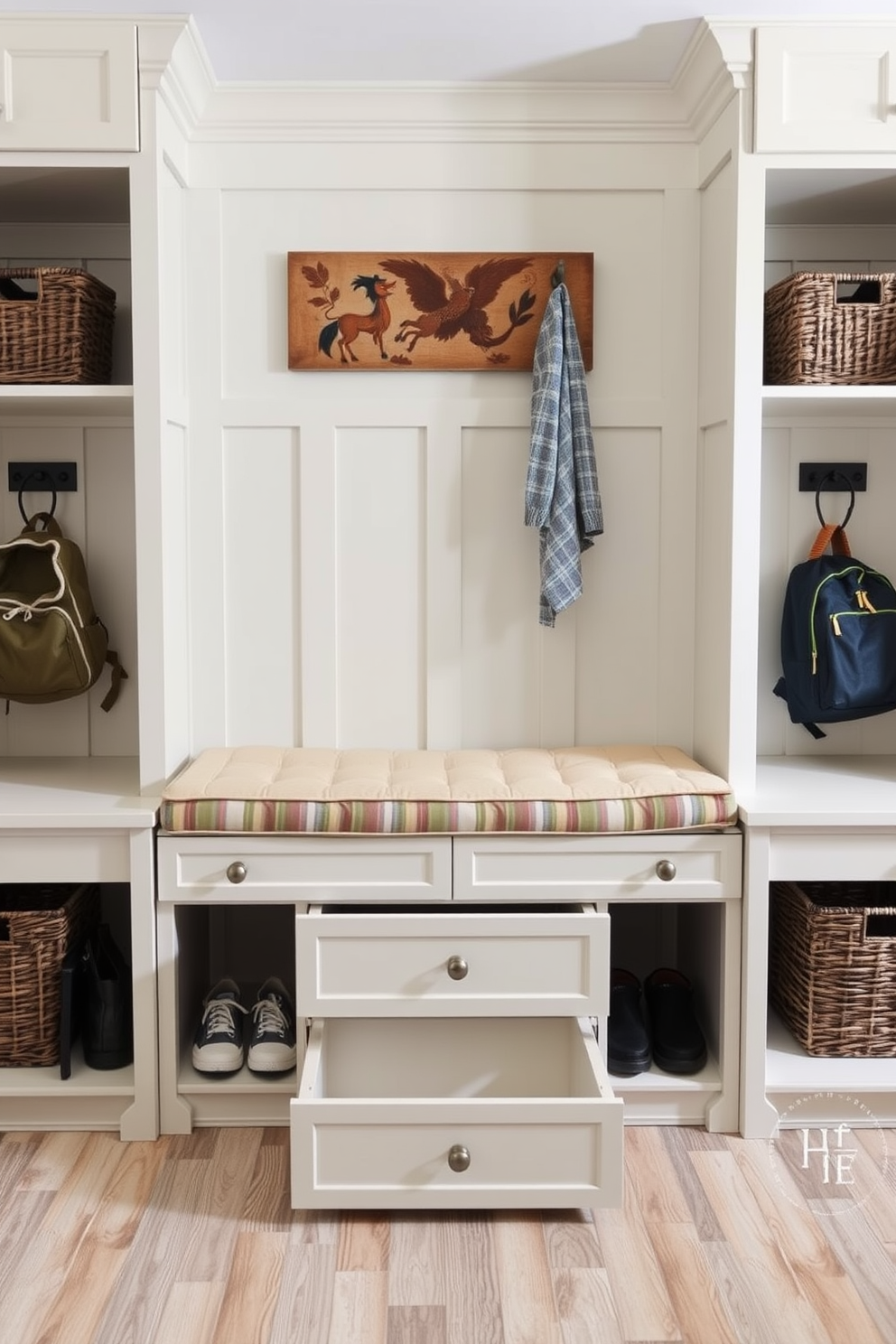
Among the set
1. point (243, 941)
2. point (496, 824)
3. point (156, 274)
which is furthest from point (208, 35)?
point (243, 941)

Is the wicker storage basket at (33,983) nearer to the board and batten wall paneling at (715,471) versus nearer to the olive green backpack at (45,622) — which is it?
the olive green backpack at (45,622)

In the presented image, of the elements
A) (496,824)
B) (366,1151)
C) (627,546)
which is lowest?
(366,1151)

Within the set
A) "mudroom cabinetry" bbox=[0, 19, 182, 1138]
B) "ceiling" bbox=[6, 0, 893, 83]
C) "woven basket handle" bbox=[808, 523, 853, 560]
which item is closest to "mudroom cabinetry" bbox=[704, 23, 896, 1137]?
"ceiling" bbox=[6, 0, 893, 83]

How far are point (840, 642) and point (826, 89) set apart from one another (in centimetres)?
109

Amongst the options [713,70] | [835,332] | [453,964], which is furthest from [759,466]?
[453,964]

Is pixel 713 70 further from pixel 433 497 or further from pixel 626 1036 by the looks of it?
pixel 626 1036

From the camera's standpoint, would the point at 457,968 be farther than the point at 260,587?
No

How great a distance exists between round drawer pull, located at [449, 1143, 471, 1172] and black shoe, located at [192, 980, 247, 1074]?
1.95ft

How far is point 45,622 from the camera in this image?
2.65 metres

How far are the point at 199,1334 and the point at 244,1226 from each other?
0.28 m

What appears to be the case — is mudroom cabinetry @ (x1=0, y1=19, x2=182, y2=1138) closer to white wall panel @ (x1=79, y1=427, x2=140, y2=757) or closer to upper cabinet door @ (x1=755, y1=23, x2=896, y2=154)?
white wall panel @ (x1=79, y1=427, x2=140, y2=757)

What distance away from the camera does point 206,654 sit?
280 centimetres

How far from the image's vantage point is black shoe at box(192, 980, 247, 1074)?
2.43 meters

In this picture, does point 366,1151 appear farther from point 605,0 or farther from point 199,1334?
point 605,0
